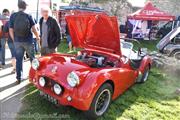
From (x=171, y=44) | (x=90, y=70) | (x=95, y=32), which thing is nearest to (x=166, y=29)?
(x=171, y=44)

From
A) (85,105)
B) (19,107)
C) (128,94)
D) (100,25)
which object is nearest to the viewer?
(85,105)

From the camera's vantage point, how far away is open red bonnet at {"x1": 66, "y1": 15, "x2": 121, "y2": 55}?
503 centimetres

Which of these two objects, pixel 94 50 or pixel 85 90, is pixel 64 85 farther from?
pixel 94 50

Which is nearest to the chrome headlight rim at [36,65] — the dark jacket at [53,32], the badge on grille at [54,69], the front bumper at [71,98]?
the badge on grille at [54,69]

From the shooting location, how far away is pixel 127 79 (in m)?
5.45

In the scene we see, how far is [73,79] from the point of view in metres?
4.21

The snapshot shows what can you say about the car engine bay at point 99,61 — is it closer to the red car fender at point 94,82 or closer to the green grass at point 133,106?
the red car fender at point 94,82

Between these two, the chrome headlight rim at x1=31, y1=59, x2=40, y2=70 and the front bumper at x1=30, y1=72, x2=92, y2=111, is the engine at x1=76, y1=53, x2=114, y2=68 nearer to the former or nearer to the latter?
the chrome headlight rim at x1=31, y1=59, x2=40, y2=70

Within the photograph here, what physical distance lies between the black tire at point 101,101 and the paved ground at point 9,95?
1.38 metres

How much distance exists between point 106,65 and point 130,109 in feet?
3.38

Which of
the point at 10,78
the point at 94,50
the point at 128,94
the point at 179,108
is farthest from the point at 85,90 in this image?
the point at 10,78

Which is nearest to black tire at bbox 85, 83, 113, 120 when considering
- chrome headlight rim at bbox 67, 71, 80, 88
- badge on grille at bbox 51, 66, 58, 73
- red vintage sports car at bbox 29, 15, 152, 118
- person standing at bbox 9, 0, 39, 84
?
red vintage sports car at bbox 29, 15, 152, 118

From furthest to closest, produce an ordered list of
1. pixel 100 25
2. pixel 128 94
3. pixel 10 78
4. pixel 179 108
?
1. pixel 10 78
2. pixel 128 94
3. pixel 179 108
4. pixel 100 25

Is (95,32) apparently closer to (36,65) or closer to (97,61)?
(97,61)
